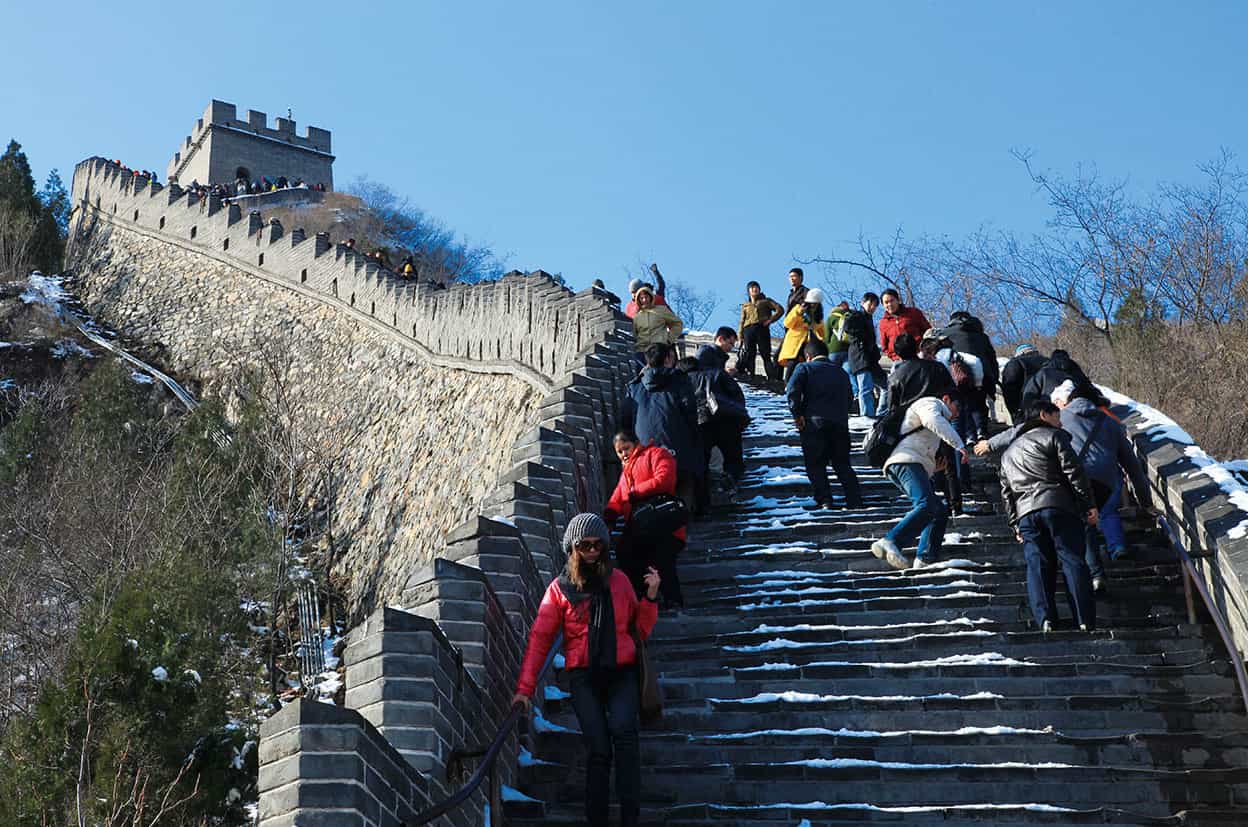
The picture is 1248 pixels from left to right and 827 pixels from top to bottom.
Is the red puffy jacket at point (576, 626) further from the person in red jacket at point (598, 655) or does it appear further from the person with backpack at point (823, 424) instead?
the person with backpack at point (823, 424)

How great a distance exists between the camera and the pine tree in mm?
49625

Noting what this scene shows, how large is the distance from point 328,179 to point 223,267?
3481 cm

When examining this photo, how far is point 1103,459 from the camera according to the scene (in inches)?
415

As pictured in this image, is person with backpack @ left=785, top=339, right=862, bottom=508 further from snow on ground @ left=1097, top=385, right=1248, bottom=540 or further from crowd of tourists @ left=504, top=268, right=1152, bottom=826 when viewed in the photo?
snow on ground @ left=1097, top=385, right=1248, bottom=540

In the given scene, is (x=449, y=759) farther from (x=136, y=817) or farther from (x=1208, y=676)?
(x=136, y=817)

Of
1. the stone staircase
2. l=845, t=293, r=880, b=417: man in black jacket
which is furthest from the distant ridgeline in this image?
l=845, t=293, r=880, b=417: man in black jacket

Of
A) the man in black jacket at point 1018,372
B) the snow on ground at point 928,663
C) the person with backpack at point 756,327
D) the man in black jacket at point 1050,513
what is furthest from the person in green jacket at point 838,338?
the snow on ground at point 928,663

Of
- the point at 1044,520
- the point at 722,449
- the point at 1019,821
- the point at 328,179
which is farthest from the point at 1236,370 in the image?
the point at 328,179

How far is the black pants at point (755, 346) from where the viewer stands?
19641 millimetres

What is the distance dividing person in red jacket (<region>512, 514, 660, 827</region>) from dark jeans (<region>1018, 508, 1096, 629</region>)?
2.94 m

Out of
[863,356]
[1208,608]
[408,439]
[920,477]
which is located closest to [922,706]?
[1208,608]

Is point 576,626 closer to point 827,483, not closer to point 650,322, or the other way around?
point 827,483

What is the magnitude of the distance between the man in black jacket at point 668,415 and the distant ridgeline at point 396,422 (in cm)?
50

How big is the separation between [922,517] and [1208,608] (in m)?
2.06
